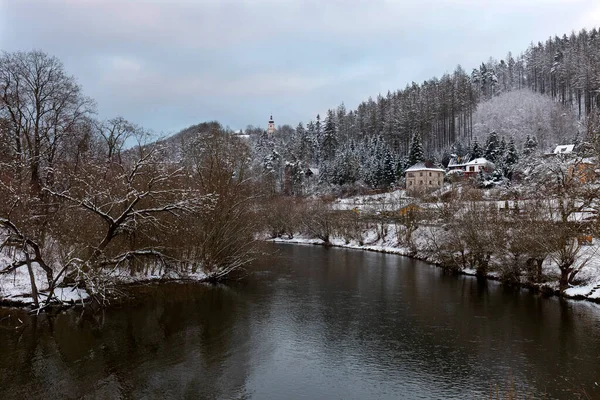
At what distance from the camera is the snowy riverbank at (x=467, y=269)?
24.5m

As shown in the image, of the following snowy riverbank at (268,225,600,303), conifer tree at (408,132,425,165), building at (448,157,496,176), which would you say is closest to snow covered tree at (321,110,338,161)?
conifer tree at (408,132,425,165)

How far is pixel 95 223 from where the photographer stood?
22.8 meters

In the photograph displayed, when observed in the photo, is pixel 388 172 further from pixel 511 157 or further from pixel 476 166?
pixel 511 157

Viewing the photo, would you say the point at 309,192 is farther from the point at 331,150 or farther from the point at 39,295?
the point at 39,295

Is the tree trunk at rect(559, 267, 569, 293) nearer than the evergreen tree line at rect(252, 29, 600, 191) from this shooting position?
Yes

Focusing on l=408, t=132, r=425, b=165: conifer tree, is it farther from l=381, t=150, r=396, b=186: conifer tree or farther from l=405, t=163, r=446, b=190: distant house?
l=381, t=150, r=396, b=186: conifer tree

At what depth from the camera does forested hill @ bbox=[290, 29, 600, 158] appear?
91875 millimetres

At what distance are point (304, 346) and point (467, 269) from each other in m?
21.8

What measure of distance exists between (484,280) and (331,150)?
69.4 metres

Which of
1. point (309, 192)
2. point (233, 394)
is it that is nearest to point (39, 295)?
point (233, 394)

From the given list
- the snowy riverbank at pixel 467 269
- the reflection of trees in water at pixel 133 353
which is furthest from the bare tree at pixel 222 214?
the snowy riverbank at pixel 467 269

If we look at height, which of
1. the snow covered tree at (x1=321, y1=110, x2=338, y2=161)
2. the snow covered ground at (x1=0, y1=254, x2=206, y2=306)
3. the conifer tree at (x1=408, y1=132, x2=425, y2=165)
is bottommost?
the snow covered ground at (x1=0, y1=254, x2=206, y2=306)

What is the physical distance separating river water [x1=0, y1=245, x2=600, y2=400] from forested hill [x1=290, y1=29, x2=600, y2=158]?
239 feet

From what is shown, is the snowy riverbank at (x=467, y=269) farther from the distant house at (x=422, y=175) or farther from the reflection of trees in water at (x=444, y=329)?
the distant house at (x=422, y=175)
